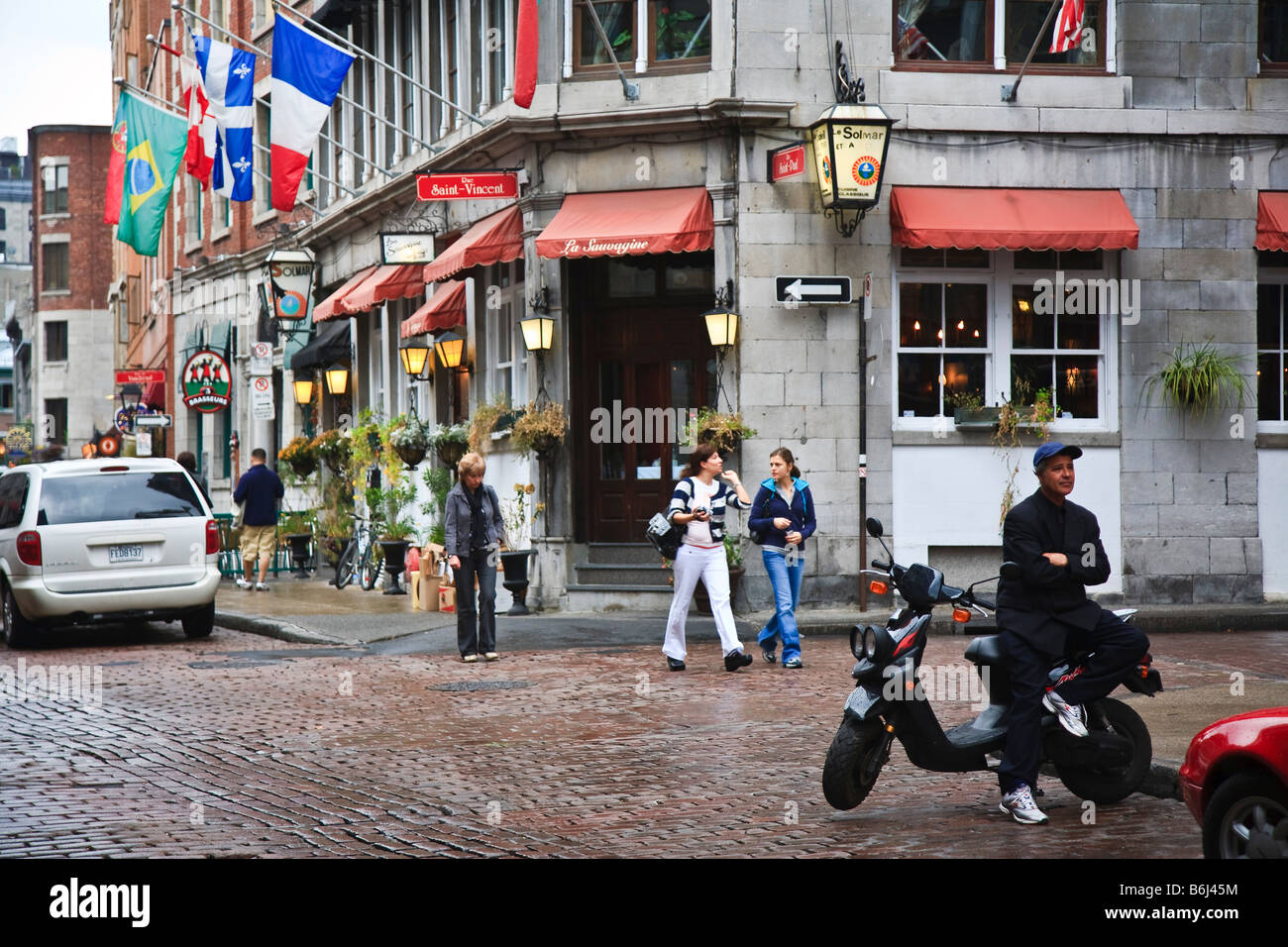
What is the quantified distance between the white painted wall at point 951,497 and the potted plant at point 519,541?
4.18 metres

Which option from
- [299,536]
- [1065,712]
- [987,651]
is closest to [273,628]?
[299,536]

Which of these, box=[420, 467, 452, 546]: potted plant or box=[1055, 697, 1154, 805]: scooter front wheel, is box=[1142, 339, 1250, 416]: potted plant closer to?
box=[420, 467, 452, 546]: potted plant

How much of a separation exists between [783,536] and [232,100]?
11860 mm

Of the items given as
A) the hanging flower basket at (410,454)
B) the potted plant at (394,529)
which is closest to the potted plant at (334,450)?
the potted plant at (394,529)

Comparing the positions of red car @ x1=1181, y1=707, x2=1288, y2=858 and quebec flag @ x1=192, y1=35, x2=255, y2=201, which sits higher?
quebec flag @ x1=192, y1=35, x2=255, y2=201

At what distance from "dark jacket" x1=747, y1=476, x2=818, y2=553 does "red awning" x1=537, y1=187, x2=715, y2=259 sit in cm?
450

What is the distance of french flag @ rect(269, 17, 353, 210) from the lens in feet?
59.2

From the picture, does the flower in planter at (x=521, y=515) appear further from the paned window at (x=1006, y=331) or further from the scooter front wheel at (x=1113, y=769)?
the scooter front wheel at (x=1113, y=769)

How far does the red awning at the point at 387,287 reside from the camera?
70.6 feet

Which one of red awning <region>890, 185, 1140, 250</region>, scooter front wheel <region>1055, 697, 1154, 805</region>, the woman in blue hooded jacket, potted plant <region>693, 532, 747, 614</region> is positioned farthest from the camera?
red awning <region>890, 185, 1140, 250</region>

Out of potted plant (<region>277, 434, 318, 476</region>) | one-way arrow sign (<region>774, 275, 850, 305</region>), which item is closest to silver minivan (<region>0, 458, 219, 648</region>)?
one-way arrow sign (<region>774, 275, 850, 305</region>)

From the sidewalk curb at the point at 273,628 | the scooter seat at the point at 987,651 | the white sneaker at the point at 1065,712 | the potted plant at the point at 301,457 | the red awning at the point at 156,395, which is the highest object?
the red awning at the point at 156,395
